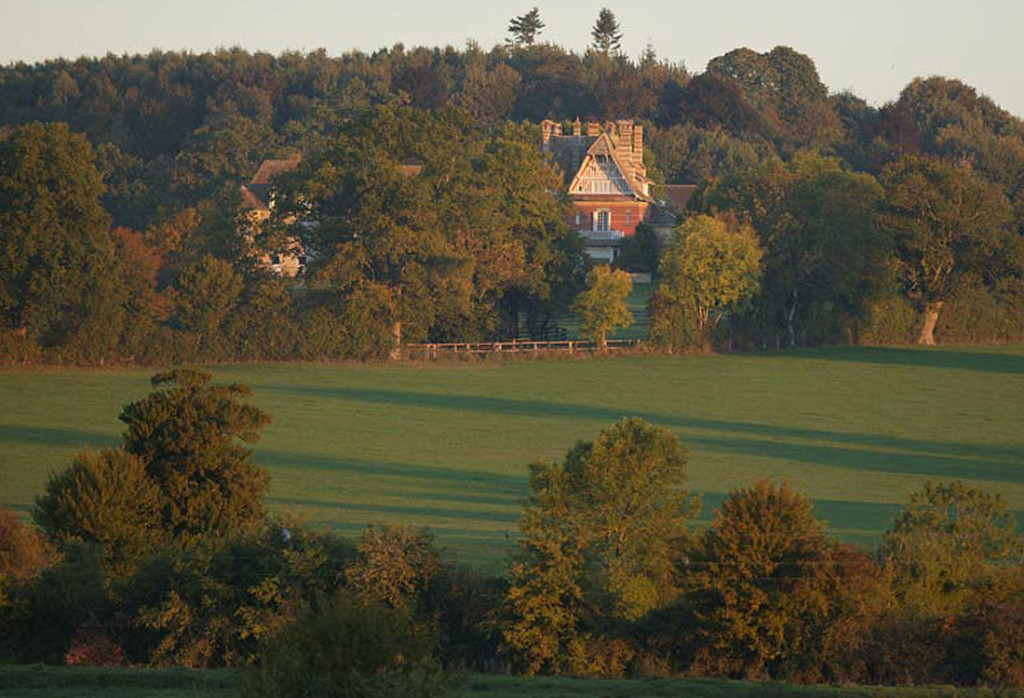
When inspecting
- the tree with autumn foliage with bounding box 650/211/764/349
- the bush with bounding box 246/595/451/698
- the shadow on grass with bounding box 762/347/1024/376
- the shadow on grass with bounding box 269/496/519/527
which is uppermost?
the tree with autumn foliage with bounding box 650/211/764/349

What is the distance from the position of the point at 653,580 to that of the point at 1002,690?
20.5 feet

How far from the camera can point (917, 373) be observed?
56.2m

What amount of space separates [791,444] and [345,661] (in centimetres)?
3058

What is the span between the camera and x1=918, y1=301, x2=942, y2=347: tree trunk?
62250mm

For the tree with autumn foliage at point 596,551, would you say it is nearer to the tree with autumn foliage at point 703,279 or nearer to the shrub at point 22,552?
the shrub at point 22,552

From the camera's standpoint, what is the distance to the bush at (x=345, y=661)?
13711 mm

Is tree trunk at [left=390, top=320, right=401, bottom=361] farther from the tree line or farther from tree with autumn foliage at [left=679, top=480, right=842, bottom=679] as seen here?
tree with autumn foliage at [left=679, top=480, right=842, bottom=679]

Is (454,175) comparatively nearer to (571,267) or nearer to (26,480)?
(571,267)

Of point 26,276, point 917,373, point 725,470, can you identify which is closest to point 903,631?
point 725,470

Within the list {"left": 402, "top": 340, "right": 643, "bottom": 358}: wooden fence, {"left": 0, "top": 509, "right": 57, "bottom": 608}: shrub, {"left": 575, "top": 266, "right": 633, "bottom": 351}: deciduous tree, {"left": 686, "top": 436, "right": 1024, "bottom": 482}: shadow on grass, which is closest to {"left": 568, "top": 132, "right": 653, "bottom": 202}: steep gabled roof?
{"left": 402, "top": 340, "right": 643, "bottom": 358}: wooden fence

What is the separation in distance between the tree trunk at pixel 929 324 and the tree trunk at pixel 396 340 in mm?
19971

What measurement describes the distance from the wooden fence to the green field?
117 cm

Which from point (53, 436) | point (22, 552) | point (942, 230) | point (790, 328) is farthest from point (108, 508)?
point (942, 230)

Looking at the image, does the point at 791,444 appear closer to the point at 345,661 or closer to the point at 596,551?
the point at 596,551
